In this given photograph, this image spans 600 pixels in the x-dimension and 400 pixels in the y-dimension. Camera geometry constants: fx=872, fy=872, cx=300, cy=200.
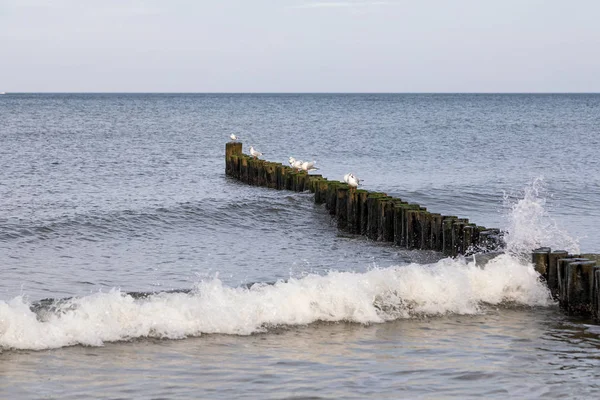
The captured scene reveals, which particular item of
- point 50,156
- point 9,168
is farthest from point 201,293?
point 50,156

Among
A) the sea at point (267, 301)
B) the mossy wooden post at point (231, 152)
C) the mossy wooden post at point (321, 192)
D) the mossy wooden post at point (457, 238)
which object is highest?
the mossy wooden post at point (231, 152)

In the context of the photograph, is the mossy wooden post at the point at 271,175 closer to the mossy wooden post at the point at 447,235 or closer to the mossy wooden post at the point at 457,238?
the mossy wooden post at the point at 447,235

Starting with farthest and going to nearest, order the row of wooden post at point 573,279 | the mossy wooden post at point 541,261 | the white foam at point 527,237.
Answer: the white foam at point 527,237, the mossy wooden post at point 541,261, the row of wooden post at point 573,279

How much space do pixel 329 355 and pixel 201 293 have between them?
2.29m

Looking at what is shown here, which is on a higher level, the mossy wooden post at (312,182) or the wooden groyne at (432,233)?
the mossy wooden post at (312,182)

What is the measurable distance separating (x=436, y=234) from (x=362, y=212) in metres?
2.62

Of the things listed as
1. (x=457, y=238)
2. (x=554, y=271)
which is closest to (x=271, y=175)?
(x=457, y=238)

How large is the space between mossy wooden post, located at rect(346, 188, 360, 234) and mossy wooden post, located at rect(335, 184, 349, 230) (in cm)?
9

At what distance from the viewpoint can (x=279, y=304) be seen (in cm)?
1019

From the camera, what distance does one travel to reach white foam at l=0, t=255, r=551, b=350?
9148 millimetres

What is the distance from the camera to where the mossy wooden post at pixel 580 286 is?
33.7 ft

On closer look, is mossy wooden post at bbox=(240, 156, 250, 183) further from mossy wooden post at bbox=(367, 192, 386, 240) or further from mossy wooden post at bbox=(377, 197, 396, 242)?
mossy wooden post at bbox=(377, 197, 396, 242)

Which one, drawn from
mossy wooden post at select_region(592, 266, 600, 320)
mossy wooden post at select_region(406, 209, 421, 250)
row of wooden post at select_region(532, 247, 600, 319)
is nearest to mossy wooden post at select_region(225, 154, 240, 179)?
mossy wooden post at select_region(406, 209, 421, 250)

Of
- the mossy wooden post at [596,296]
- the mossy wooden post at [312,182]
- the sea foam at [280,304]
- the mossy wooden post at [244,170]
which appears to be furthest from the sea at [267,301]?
the mossy wooden post at [244,170]
